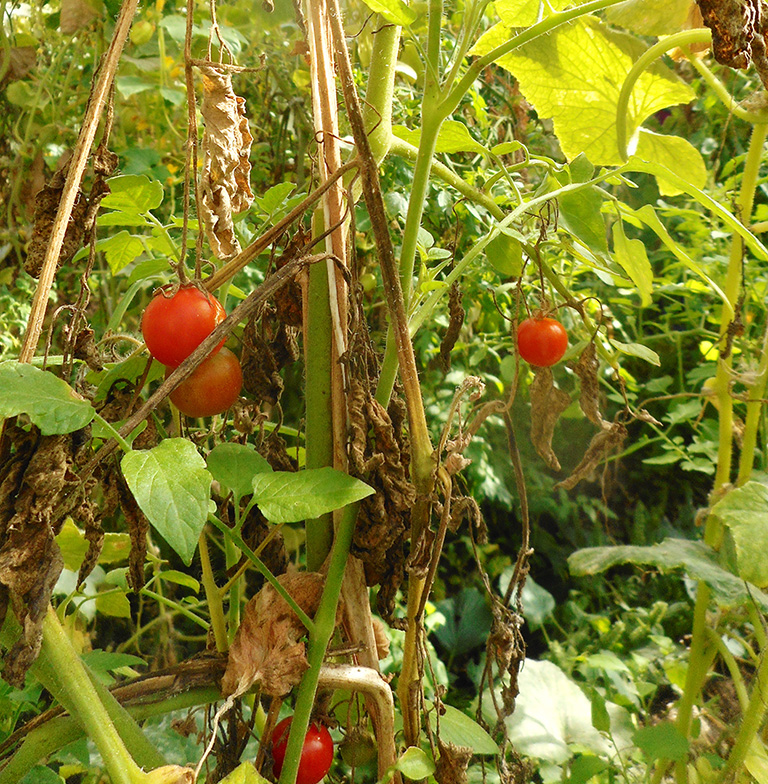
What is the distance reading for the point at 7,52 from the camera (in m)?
1.19

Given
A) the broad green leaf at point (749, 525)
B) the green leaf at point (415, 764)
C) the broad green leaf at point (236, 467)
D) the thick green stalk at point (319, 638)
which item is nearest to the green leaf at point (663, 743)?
the broad green leaf at point (749, 525)

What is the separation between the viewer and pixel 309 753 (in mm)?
540

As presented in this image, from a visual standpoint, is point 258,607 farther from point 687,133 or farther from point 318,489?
point 687,133

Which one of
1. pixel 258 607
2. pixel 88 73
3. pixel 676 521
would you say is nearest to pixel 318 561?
pixel 258 607

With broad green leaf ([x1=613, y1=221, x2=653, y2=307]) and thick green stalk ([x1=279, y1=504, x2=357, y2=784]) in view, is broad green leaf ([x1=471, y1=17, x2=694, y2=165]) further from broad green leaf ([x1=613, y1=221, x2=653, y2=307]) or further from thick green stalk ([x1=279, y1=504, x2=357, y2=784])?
thick green stalk ([x1=279, y1=504, x2=357, y2=784])

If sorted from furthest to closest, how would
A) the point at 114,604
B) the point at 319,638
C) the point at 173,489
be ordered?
the point at 114,604
the point at 319,638
the point at 173,489

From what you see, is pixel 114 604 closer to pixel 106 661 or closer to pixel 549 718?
pixel 106 661

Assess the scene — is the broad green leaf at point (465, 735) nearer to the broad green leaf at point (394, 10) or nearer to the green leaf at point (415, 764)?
the green leaf at point (415, 764)

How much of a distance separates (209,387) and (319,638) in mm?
198

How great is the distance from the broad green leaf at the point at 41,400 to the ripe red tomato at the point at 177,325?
0.29 feet

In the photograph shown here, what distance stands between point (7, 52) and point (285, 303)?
1001 millimetres

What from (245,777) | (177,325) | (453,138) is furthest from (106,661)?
(453,138)

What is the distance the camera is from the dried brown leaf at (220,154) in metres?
0.50

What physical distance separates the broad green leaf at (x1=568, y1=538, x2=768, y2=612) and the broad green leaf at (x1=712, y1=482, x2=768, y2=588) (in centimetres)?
9
